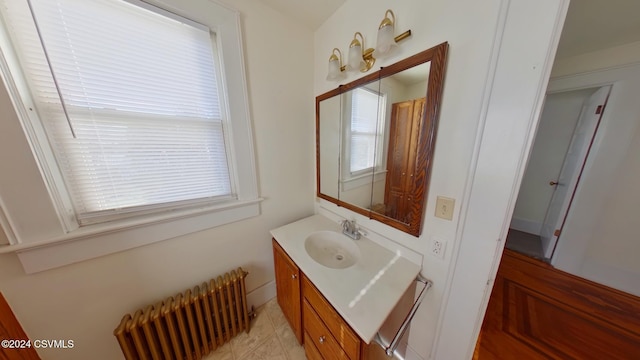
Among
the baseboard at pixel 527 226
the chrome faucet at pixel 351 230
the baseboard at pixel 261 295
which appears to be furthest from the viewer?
the baseboard at pixel 527 226

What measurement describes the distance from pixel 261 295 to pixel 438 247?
148cm

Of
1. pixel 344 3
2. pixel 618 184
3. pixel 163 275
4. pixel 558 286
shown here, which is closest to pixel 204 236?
pixel 163 275

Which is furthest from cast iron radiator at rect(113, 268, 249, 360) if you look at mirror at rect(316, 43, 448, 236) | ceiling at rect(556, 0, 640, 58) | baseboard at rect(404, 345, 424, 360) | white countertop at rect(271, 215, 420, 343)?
ceiling at rect(556, 0, 640, 58)

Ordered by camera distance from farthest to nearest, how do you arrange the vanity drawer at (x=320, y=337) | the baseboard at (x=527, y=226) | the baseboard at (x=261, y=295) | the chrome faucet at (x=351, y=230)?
the baseboard at (x=527, y=226), the baseboard at (x=261, y=295), the chrome faucet at (x=351, y=230), the vanity drawer at (x=320, y=337)

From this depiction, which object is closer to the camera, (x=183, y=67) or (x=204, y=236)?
(x=183, y=67)

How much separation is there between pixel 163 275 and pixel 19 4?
4.49 feet

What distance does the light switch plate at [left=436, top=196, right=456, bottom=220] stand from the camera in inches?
33.0

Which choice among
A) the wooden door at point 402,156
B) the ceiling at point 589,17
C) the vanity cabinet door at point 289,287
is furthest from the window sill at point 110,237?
the ceiling at point 589,17

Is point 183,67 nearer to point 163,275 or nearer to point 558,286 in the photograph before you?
point 163,275

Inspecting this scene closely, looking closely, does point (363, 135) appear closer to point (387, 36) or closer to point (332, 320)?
point (387, 36)

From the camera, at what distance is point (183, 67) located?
1001mm

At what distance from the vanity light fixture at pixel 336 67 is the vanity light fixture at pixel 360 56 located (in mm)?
109

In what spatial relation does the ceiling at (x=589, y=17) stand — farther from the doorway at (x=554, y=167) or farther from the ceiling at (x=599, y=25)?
the doorway at (x=554, y=167)

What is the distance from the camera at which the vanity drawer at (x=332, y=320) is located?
0.71m
